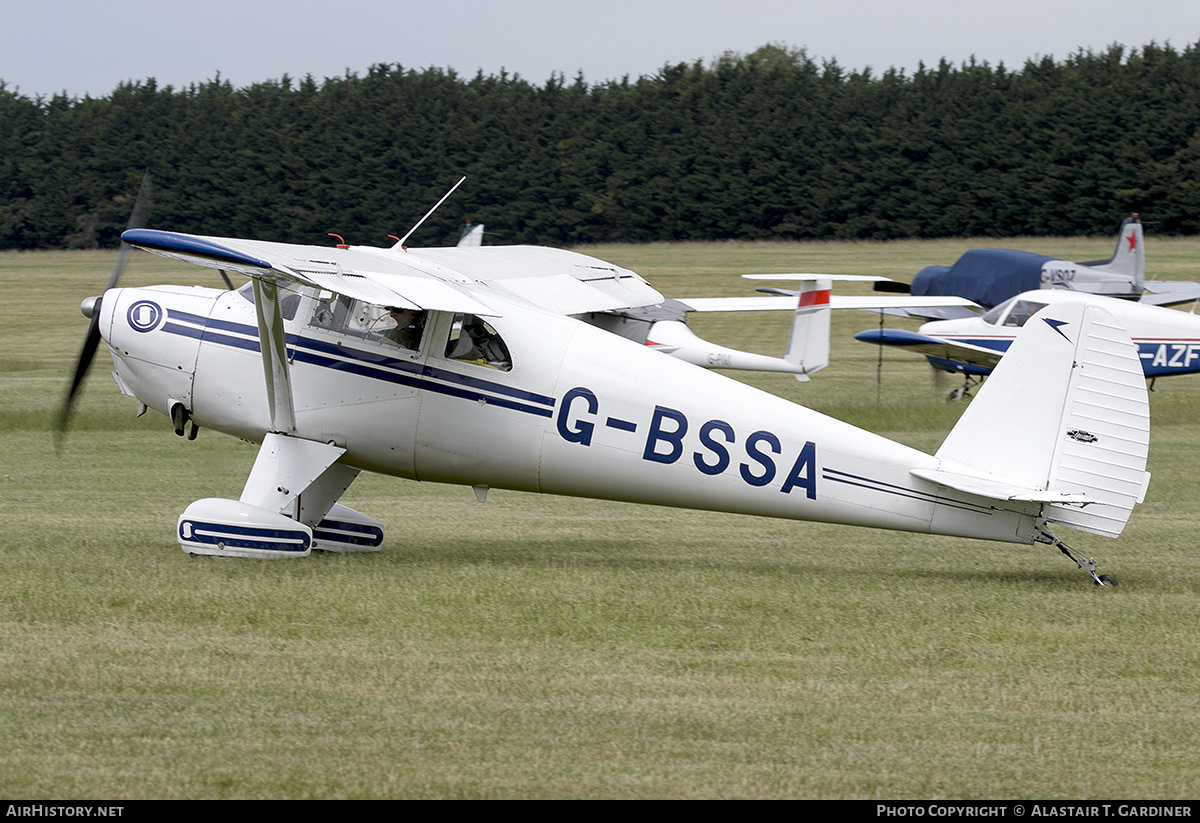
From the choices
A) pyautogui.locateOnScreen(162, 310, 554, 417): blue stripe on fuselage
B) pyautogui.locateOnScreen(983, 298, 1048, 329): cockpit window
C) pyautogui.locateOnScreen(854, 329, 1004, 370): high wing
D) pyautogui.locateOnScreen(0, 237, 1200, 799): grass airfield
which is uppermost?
pyautogui.locateOnScreen(162, 310, 554, 417): blue stripe on fuselage

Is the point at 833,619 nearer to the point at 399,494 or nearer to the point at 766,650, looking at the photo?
the point at 766,650

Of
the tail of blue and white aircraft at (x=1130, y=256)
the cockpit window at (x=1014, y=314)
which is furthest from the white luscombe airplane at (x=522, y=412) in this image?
the tail of blue and white aircraft at (x=1130, y=256)

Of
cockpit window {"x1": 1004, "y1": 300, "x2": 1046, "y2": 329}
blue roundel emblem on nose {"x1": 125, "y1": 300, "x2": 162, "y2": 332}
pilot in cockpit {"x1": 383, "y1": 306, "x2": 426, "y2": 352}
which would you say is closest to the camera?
pilot in cockpit {"x1": 383, "y1": 306, "x2": 426, "y2": 352}

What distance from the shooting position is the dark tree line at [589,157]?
6019cm

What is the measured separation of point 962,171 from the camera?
60125mm

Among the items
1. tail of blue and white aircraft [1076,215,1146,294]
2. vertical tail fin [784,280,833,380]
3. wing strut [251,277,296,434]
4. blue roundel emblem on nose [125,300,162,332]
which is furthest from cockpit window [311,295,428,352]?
tail of blue and white aircraft [1076,215,1146,294]

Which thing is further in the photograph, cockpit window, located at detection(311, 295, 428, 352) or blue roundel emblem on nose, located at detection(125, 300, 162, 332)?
blue roundel emblem on nose, located at detection(125, 300, 162, 332)

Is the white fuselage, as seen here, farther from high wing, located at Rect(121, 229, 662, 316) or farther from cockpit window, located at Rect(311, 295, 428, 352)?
high wing, located at Rect(121, 229, 662, 316)

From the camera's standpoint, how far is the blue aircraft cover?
27.3 metres

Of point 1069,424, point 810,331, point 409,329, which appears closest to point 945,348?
point 810,331

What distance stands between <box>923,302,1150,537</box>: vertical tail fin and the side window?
9.62ft

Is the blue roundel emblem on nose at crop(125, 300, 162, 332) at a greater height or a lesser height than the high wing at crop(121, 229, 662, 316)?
lesser

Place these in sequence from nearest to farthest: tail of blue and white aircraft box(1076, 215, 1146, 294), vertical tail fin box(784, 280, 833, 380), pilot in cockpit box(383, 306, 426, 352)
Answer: pilot in cockpit box(383, 306, 426, 352), vertical tail fin box(784, 280, 833, 380), tail of blue and white aircraft box(1076, 215, 1146, 294)

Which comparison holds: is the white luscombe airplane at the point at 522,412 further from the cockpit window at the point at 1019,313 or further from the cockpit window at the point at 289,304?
the cockpit window at the point at 1019,313
